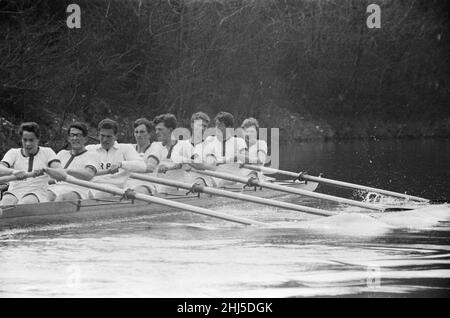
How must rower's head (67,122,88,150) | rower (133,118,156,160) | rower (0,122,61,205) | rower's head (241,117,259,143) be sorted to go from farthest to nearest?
rower's head (241,117,259,143), rower (133,118,156,160), rower's head (67,122,88,150), rower (0,122,61,205)

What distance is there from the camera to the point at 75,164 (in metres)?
12.9

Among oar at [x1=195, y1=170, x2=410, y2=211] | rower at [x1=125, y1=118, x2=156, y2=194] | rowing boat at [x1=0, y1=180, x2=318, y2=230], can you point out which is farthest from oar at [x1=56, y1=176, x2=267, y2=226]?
oar at [x1=195, y1=170, x2=410, y2=211]

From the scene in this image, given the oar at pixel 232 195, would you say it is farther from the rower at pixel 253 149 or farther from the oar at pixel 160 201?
the rower at pixel 253 149

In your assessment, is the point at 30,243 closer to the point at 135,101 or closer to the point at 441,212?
the point at 441,212

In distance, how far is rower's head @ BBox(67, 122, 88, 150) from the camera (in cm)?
1277

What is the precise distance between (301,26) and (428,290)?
31533mm

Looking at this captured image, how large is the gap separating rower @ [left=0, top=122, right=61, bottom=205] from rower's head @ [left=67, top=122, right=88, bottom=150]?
594 mm

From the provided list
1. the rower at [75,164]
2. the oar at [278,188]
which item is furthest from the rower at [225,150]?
the rower at [75,164]

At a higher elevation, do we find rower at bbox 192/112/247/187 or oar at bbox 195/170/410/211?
rower at bbox 192/112/247/187

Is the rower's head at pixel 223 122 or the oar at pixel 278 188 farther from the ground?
the rower's head at pixel 223 122

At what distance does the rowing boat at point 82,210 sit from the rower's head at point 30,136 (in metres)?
0.68

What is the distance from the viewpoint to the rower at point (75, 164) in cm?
1265

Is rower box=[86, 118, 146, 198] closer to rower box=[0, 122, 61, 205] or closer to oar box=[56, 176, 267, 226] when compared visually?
oar box=[56, 176, 267, 226]

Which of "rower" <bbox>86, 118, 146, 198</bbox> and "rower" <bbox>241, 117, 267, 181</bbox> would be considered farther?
"rower" <bbox>241, 117, 267, 181</bbox>
